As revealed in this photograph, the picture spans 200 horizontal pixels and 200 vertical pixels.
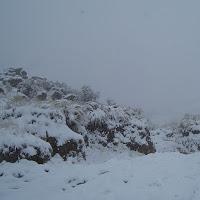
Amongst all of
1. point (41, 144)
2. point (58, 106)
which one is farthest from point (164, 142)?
point (41, 144)

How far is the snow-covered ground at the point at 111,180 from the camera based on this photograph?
9.05 metres

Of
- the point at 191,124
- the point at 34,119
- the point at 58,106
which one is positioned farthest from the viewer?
the point at 191,124

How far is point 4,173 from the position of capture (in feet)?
37.2

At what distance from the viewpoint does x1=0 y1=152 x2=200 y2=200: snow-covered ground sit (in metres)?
9.05

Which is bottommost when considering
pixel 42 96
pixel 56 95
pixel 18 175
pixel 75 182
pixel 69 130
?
pixel 56 95

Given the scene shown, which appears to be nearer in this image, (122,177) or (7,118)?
(122,177)

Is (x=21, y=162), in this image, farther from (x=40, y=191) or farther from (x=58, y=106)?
(x=58, y=106)

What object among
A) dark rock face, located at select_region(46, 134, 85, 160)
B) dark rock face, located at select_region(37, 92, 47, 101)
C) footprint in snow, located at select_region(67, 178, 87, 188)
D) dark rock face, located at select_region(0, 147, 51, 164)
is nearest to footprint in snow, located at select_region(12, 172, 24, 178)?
footprint in snow, located at select_region(67, 178, 87, 188)

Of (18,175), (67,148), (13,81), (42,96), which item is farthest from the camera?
(13,81)

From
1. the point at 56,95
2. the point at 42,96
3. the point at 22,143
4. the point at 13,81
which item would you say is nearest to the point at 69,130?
the point at 22,143

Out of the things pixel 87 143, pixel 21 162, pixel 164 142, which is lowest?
pixel 164 142

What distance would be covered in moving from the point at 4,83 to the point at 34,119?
1938 centimetres

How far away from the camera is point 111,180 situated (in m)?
9.95

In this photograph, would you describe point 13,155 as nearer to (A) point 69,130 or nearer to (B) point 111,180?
(B) point 111,180
